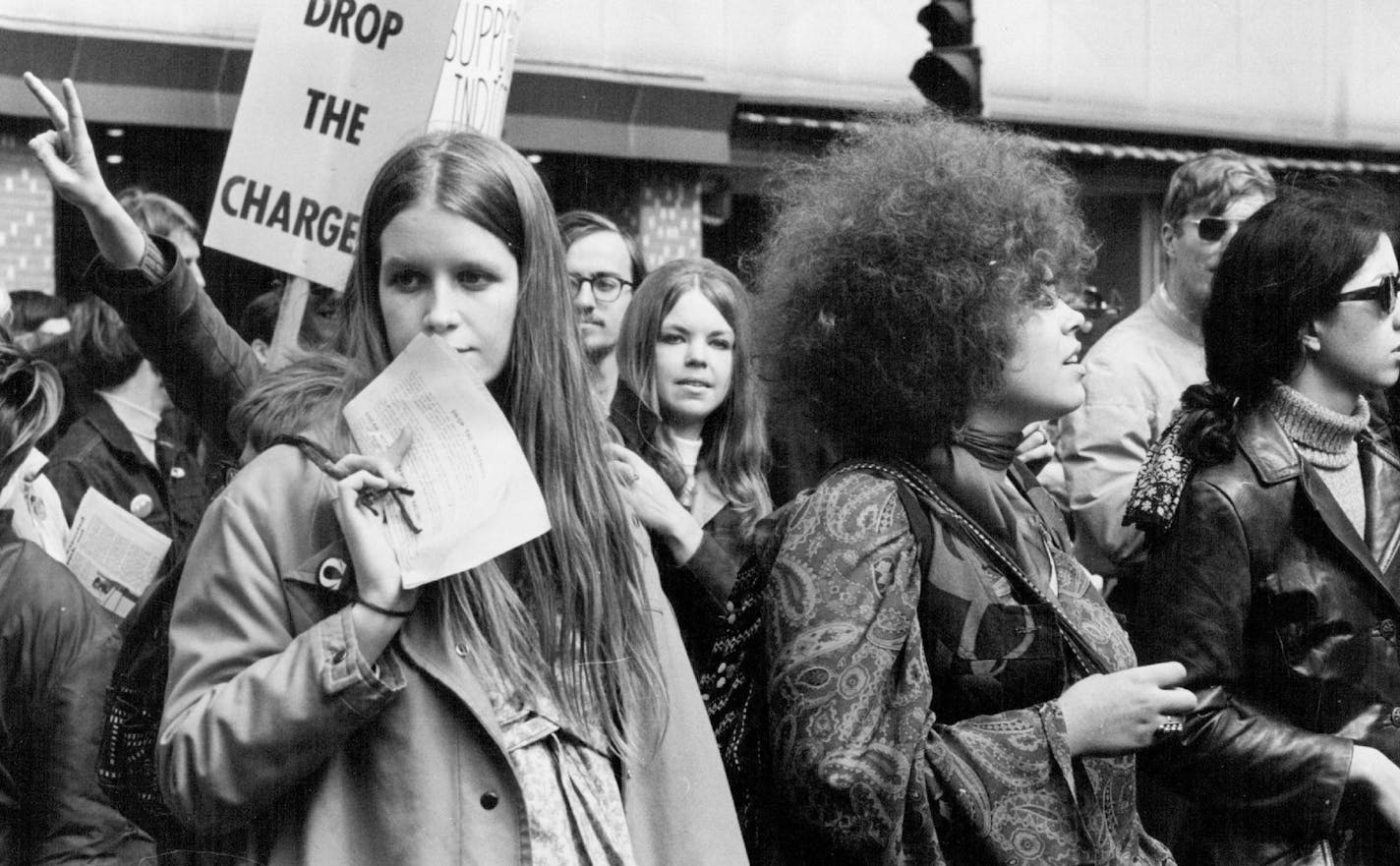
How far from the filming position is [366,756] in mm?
2645

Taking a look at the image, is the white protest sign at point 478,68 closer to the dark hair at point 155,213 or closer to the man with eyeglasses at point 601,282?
the man with eyeglasses at point 601,282

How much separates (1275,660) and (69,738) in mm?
2466

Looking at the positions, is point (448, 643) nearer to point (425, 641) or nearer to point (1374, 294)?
point (425, 641)

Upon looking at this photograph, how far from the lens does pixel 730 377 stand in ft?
17.0

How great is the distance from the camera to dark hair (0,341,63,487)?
143 inches

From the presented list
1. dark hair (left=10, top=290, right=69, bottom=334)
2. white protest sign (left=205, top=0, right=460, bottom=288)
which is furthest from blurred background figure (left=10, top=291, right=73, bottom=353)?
white protest sign (left=205, top=0, right=460, bottom=288)

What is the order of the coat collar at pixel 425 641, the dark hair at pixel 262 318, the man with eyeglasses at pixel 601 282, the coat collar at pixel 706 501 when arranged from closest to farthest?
the coat collar at pixel 425 641 < the coat collar at pixel 706 501 < the man with eyeglasses at pixel 601 282 < the dark hair at pixel 262 318

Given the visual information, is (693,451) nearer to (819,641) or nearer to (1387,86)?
(819,641)

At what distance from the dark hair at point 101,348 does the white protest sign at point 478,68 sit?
5.78ft

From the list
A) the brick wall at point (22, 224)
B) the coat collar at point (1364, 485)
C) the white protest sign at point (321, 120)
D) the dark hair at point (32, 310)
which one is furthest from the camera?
the brick wall at point (22, 224)

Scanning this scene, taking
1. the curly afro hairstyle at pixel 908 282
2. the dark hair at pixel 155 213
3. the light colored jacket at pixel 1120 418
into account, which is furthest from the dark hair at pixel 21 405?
the light colored jacket at pixel 1120 418

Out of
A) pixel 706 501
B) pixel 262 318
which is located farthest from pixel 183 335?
pixel 262 318

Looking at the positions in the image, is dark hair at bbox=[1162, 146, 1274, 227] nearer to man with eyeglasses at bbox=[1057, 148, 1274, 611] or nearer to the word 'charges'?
man with eyeglasses at bbox=[1057, 148, 1274, 611]

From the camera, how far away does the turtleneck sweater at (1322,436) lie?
4328mm
